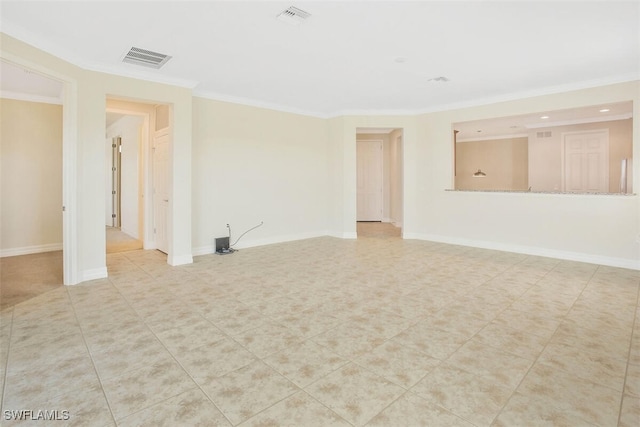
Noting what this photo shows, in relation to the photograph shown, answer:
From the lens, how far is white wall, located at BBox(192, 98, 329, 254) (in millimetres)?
5840

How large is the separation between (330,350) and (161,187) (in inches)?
189

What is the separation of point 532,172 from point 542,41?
245 inches

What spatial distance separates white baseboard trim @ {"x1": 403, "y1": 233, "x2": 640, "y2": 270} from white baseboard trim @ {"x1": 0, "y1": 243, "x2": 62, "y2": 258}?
7032 millimetres

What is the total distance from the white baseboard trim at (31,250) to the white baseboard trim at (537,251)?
7.03m

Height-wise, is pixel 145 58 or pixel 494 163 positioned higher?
pixel 145 58

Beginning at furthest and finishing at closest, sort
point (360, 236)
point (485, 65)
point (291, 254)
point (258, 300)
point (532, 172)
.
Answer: point (532, 172)
point (360, 236)
point (291, 254)
point (485, 65)
point (258, 300)

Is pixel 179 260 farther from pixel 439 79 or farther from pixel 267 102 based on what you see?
pixel 439 79

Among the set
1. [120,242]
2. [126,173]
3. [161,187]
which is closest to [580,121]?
[161,187]

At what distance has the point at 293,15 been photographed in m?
3.19

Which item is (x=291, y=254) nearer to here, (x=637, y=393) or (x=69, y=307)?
(x=69, y=307)

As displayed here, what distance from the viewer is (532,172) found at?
29.6 ft

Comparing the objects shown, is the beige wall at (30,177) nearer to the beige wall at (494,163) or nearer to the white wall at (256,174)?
the white wall at (256,174)

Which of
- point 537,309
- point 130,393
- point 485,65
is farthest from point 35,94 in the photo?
point 537,309

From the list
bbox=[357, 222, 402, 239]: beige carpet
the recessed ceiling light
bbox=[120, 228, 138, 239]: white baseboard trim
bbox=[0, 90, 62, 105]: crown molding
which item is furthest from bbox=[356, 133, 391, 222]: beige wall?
→ bbox=[0, 90, 62, 105]: crown molding
